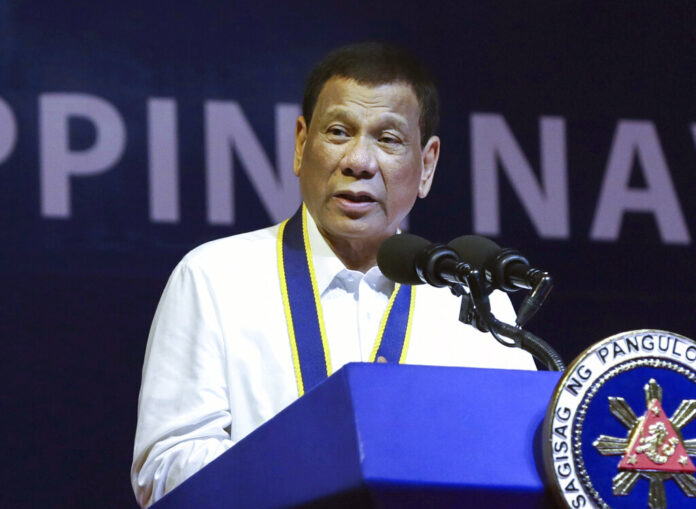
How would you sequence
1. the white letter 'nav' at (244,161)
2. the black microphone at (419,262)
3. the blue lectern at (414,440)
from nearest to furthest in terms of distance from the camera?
1. the blue lectern at (414,440)
2. the black microphone at (419,262)
3. the white letter 'nav' at (244,161)

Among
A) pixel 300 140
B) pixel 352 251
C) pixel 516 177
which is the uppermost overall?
pixel 300 140

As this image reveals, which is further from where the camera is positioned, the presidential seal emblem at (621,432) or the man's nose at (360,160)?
the man's nose at (360,160)

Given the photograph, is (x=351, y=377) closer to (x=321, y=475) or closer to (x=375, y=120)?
(x=321, y=475)

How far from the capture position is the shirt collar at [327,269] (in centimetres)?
243

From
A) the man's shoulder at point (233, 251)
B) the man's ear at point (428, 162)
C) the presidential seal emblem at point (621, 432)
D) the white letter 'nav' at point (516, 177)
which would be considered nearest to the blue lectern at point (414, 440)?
the presidential seal emblem at point (621, 432)

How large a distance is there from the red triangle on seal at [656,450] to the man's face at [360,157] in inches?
46.2

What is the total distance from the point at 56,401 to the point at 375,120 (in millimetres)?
1377

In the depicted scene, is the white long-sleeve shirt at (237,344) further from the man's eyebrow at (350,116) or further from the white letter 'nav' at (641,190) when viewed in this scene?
the white letter 'nav' at (641,190)

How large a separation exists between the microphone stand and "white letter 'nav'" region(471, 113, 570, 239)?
6.95ft

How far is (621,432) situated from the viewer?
1.28 m

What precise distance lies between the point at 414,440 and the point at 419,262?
1.45 ft

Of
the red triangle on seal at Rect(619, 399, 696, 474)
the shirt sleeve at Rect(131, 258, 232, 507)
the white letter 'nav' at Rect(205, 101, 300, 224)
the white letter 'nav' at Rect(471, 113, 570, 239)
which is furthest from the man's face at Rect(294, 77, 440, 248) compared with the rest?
the white letter 'nav' at Rect(471, 113, 570, 239)

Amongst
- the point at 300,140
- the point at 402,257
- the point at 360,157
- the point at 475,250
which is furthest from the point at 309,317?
the point at 475,250

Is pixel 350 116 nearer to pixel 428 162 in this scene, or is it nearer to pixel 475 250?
pixel 428 162
